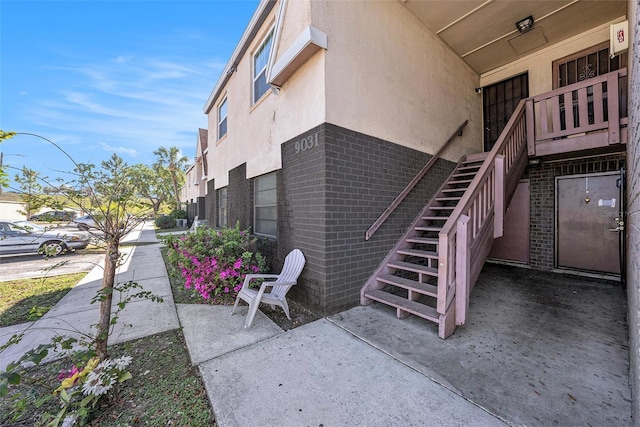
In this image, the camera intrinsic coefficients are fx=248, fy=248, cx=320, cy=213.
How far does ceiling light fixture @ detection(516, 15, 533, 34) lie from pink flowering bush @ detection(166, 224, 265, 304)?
23.2 feet

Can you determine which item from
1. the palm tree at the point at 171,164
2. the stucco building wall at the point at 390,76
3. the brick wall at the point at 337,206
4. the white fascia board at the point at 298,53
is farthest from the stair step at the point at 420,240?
the palm tree at the point at 171,164

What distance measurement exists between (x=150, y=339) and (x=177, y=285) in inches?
96.3

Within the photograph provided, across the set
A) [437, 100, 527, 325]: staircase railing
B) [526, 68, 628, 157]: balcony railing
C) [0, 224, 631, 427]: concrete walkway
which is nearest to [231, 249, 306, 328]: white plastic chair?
[0, 224, 631, 427]: concrete walkway

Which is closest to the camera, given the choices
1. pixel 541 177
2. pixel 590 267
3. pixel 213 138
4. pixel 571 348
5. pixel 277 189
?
pixel 571 348

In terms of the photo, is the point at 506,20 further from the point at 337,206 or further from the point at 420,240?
the point at 337,206

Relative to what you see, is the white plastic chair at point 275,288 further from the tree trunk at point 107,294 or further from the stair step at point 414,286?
the tree trunk at point 107,294

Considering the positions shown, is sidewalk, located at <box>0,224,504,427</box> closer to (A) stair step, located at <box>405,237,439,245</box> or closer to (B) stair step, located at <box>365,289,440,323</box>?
(B) stair step, located at <box>365,289,440,323</box>

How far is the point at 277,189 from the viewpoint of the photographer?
4773 millimetres

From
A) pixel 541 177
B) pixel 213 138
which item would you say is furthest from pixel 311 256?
pixel 213 138

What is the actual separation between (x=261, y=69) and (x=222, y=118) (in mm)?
3918

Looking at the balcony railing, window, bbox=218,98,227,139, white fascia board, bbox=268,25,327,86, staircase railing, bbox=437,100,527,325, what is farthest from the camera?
window, bbox=218,98,227,139

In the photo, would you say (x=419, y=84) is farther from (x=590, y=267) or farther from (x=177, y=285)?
(x=177, y=285)

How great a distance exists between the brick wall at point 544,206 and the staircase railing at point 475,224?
1.39 metres

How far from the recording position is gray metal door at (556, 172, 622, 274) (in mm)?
4941
